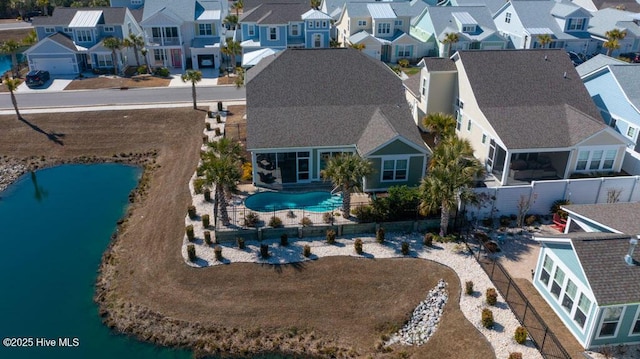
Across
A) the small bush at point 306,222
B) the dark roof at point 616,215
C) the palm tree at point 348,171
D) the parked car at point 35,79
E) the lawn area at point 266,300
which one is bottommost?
the lawn area at point 266,300

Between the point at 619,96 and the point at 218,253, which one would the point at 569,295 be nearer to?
the point at 218,253

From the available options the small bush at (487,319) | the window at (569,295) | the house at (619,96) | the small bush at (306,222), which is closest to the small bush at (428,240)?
the small bush at (487,319)

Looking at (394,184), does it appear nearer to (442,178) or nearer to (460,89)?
(442,178)

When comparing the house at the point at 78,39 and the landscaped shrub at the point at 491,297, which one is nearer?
the landscaped shrub at the point at 491,297

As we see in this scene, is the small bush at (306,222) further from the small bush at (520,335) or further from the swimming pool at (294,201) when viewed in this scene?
the small bush at (520,335)

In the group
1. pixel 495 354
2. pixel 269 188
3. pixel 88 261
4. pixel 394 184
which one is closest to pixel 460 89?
pixel 394 184

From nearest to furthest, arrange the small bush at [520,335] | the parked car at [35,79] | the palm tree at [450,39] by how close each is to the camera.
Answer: the small bush at [520,335] < the parked car at [35,79] < the palm tree at [450,39]

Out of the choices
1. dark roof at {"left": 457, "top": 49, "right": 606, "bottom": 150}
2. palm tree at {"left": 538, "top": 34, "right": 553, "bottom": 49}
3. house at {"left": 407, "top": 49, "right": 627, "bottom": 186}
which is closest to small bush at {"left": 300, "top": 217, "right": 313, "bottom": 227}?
house at {"left": 407, "top": 49, "right": 627, "bottom": 186}

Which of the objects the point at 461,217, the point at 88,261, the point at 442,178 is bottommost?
the point at 88,261
